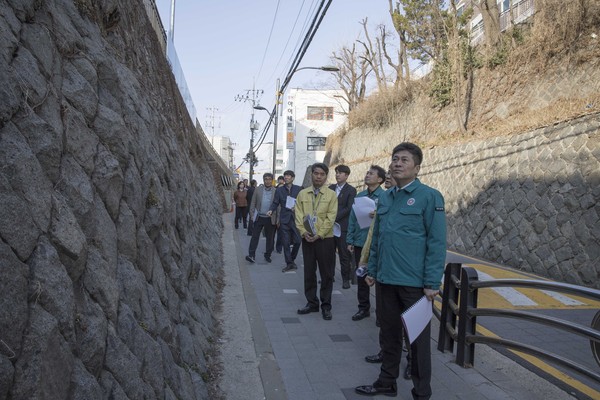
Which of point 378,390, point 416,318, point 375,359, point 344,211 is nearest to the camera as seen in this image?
point 416,318

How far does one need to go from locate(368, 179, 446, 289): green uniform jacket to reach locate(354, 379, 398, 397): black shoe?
864 millimetres

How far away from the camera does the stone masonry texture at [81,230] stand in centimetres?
182

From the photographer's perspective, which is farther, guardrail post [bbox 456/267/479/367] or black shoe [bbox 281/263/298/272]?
black shoe [bbox 281/263/298/272]

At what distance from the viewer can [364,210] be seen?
18.8 ft

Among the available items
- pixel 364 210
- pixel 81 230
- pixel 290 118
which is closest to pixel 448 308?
pixel 364 210

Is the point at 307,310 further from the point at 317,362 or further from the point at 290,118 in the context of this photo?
the point at 290,118

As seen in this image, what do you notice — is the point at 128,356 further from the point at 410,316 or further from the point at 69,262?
the point at 410,316

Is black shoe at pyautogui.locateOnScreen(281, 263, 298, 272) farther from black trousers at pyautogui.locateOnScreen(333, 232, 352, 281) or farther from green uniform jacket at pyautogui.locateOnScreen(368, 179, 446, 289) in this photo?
green uniform jacket at pyautogui.locateOnScreen(368, 179, 446, 289)

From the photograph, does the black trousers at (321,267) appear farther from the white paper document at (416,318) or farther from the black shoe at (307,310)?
the white paper document at (416,318)

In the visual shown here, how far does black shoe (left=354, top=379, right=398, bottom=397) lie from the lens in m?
3.66

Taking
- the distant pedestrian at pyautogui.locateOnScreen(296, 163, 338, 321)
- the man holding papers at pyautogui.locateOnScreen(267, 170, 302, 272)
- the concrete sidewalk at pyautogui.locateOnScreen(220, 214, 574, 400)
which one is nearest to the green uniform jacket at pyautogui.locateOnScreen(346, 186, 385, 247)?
the distant pedestrian at pyautogui.locateOnScreen(296, 163, 338, 321)

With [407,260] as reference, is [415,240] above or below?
above

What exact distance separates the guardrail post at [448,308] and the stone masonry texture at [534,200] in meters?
4.38

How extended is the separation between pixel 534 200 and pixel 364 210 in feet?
18.5
